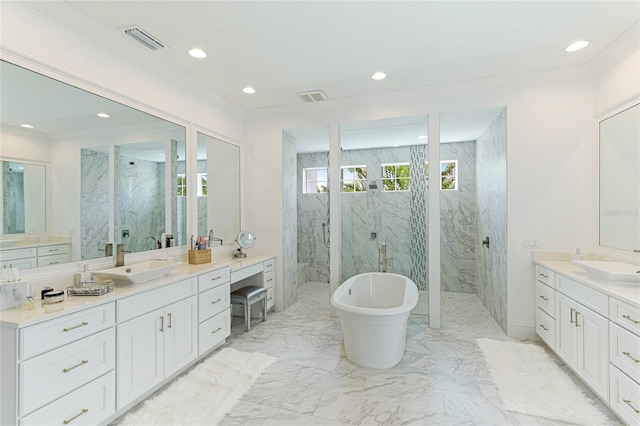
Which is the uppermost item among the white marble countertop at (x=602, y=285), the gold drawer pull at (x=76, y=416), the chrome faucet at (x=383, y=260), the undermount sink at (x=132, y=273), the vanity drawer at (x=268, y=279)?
the undermount sink at (x=132, y=273)

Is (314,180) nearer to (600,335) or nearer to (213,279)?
(213,279)

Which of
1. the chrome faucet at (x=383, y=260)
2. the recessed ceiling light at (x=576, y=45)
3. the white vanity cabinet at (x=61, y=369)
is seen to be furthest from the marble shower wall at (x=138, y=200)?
the recessed ceiling light at (x=576, y=45)

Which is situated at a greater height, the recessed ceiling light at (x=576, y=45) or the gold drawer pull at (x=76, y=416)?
the recessed ceiling light at (x=576, y=45)

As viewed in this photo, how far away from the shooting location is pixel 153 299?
7.50 ft

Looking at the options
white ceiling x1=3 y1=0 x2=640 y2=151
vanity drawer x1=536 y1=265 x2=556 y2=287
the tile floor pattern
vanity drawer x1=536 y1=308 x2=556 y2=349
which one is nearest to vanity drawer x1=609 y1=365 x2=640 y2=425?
the tile floor pattern

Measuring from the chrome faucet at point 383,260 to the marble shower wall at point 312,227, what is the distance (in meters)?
1.54

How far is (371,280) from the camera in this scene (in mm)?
4008

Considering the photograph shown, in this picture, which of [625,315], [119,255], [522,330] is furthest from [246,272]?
[625,315]

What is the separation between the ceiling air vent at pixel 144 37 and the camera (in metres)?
2.38

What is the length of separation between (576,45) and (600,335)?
2418 millimetres

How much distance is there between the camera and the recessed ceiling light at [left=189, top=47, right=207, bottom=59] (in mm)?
2719

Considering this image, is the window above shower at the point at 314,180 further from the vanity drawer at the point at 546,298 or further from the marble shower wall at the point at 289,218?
the vanity drawer at the point at 546,298

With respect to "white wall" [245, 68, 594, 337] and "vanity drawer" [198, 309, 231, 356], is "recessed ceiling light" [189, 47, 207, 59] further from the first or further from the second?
"vanity drawer" [198, 309, 231, 356]

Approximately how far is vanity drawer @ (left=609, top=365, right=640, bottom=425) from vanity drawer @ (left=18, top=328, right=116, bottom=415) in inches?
128
